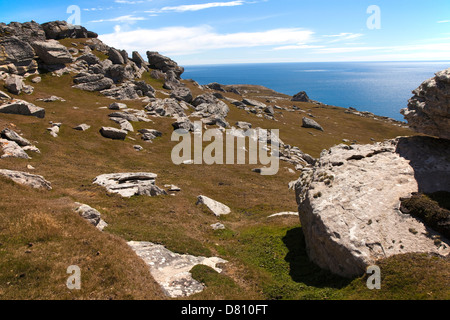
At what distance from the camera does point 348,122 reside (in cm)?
16562

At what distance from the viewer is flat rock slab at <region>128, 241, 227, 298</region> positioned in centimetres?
1670

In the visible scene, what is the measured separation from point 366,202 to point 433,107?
38.4ft

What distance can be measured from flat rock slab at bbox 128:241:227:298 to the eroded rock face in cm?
883

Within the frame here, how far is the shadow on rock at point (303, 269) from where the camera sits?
60.4ft

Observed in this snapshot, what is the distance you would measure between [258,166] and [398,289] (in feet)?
180

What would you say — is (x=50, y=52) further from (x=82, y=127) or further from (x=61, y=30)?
(x=82, y=127)

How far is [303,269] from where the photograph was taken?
21.4 metres

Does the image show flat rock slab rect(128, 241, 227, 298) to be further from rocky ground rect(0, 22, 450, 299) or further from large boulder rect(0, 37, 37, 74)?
large boulder rect(0, 37, 37, 74)

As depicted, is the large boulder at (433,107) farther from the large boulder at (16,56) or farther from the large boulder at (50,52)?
the large boulder at (50,52)

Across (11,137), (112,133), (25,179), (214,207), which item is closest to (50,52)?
(112,133)

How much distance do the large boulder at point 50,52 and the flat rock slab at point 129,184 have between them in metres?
92.3

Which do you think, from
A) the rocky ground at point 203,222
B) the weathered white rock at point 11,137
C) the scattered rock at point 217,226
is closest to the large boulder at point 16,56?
the rocky ground at point 203,222

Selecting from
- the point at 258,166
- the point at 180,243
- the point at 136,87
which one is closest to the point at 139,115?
the point at 136,87

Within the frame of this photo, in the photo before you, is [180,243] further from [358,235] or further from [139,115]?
[139,115]
